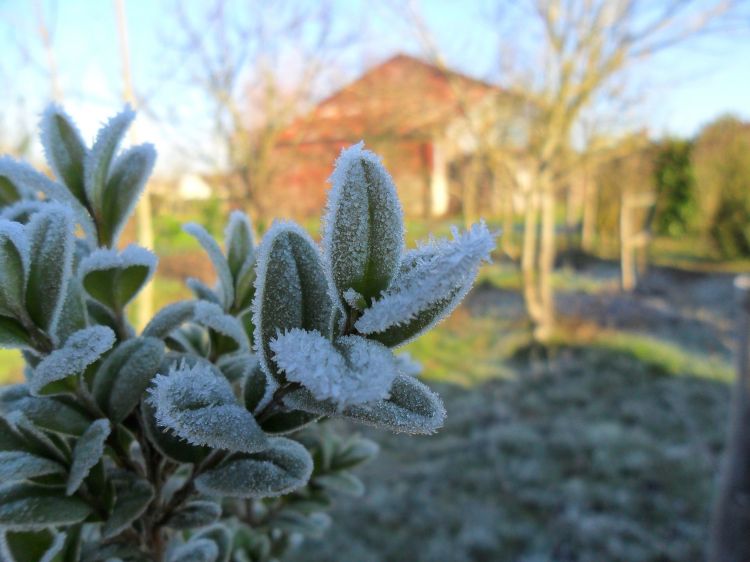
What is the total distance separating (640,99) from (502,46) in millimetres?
2112

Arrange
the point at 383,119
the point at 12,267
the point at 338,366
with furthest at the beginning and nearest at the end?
the point at 383,119 → the point at 12,267 → the point at 338,366

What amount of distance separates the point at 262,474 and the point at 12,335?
0.74ft

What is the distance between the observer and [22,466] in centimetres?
44

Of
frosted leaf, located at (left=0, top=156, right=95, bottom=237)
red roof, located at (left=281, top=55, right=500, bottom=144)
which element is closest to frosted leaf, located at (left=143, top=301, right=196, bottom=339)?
frosted leaf, located at (left=0, top=156, right=95, bottom=237)

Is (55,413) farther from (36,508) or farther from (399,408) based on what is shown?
(399,408)

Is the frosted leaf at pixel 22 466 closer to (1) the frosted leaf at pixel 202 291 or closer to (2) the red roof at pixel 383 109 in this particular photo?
(1) the frosted leaf at pixel 202 291

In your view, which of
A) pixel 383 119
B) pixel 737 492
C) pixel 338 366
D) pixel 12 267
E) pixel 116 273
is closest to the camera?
pixel 338 366

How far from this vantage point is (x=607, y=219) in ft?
46.4

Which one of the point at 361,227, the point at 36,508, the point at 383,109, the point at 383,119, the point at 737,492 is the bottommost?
the point at 737,492

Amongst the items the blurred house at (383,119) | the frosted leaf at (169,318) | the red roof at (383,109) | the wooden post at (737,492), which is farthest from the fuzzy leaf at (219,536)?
the red roof at (383,109)

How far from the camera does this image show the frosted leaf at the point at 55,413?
464 millimetres

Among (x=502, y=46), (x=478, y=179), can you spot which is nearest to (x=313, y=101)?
(x=502, y=46)

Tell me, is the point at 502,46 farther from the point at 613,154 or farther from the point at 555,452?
the point at 555,452

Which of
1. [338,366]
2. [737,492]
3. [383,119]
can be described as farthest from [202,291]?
[383,119]
